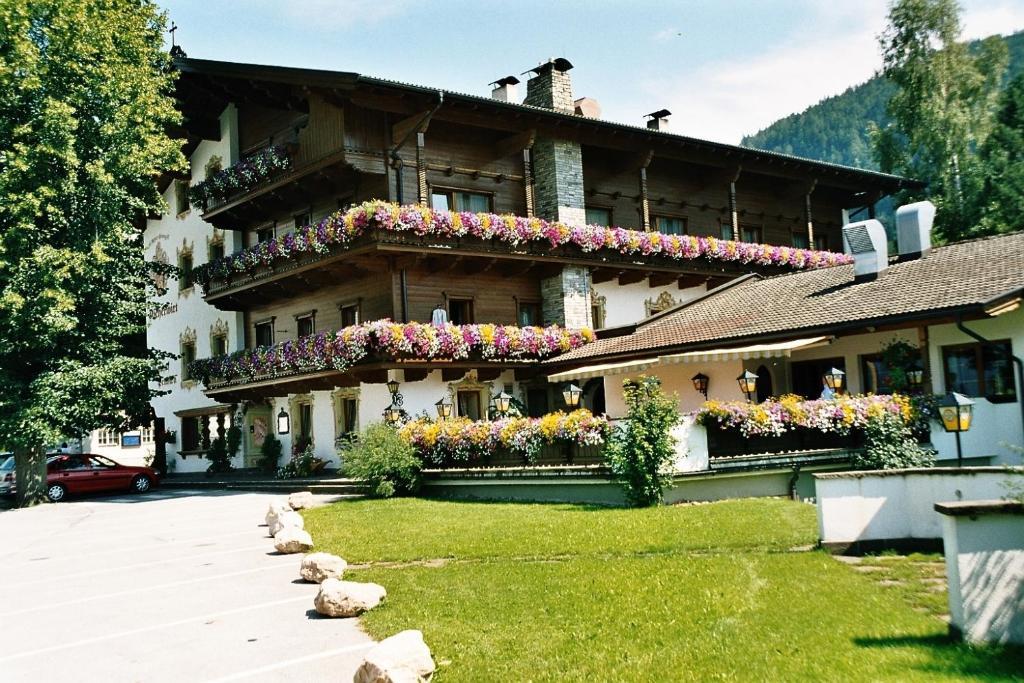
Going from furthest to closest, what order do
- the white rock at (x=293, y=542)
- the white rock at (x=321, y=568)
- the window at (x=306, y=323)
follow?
the window at (x=306, y=323), the white rock at (x=293, y=542), the white rock at (x=321, y=568)

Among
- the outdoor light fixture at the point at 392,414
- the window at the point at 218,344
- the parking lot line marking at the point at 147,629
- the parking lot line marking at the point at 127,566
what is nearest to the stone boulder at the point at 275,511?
the parking lot line marking at the point at 127,566

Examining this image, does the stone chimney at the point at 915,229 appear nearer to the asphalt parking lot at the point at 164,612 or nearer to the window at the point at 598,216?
the window at the point at 598,216

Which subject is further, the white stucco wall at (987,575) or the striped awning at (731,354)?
the striped awning at (731,354)

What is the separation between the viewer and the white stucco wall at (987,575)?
713 cm

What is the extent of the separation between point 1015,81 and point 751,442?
40596 millimetres

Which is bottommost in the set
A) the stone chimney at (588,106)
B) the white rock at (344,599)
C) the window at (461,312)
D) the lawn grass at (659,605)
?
the lawn grass at (659,605)

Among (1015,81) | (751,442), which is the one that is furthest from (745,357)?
(1015,81)

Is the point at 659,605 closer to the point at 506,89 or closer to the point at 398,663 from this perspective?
the point at 398,663

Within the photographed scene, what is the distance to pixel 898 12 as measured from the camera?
4122 cm

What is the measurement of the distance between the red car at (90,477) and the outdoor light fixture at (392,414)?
10.7m

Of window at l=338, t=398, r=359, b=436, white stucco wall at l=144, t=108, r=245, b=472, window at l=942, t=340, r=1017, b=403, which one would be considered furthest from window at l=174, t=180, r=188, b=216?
window at l=942, t=340, r=1017, b=403

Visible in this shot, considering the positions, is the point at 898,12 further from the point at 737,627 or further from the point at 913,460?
the point at 737,627

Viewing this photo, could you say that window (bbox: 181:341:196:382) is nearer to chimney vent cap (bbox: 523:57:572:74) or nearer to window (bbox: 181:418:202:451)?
window (bbox: 181:418:202:451)

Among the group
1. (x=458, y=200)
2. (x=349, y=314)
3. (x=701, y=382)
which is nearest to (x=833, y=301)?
(x=701, y=382)
